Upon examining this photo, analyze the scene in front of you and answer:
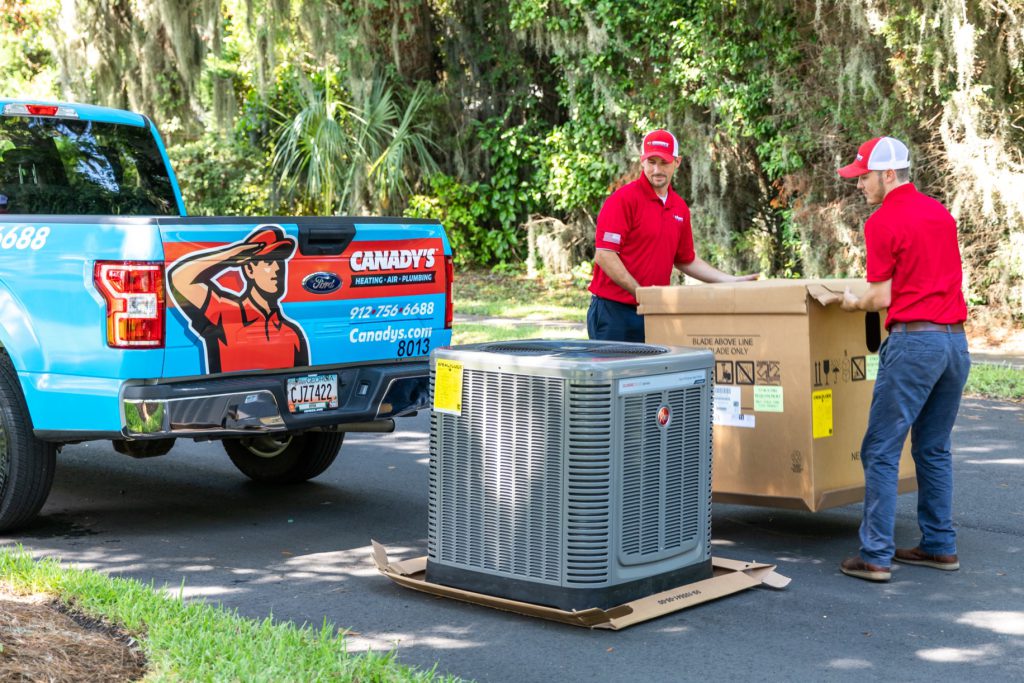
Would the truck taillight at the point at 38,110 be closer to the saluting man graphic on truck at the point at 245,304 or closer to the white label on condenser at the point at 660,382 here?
the saluting man graphic on truck at the point at 245,304

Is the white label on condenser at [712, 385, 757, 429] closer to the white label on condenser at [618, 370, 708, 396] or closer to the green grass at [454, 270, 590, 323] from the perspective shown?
the white label on condenser at [618, 370, 708, 396]

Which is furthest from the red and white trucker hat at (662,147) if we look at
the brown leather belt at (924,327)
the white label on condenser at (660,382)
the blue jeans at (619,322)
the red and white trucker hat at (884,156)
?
the white label on condenser at (660,382)

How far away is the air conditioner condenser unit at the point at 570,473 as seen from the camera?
4859mm

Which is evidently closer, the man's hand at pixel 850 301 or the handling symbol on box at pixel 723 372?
the man's hand at pixel 850 301

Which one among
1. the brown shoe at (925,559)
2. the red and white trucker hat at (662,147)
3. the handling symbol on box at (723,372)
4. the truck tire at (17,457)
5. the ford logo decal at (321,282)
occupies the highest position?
the red and white trucker hat at (662,147)

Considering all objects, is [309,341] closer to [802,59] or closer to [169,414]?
[169,414]

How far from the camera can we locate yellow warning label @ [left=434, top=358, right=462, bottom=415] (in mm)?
5152

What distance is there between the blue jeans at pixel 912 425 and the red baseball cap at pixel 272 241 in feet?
9.44

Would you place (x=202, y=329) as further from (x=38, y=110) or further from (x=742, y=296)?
(x=38, y=110)

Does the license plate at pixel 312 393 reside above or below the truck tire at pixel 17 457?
above

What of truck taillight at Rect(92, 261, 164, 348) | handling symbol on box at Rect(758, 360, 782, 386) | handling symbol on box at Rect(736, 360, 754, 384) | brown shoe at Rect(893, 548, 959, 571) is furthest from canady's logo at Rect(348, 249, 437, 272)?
brown shoe at Rect(893, 548, 959, 571)

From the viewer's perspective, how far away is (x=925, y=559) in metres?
5.83

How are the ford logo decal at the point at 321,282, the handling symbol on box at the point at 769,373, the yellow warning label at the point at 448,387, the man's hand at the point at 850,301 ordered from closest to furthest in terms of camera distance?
the yellow warning label at the point at 448,387, the man's hand at the point at 850,301, the handling symbol on box at the point at 769,373, the ford logo decal at the point at 321,282

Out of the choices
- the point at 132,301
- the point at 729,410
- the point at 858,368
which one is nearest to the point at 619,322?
the point at 729,410
